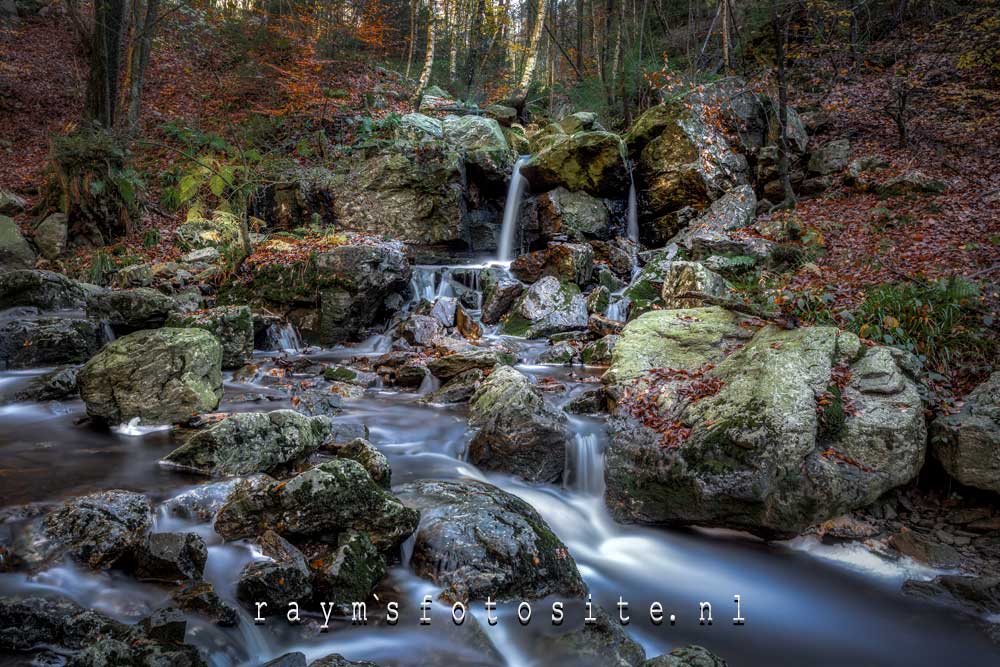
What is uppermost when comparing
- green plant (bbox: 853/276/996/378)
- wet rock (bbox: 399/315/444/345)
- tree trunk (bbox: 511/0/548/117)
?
tree trunk (bbox: 511/0/548/117)

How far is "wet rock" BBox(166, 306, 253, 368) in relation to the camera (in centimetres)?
777

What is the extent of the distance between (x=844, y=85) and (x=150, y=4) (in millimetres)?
16898

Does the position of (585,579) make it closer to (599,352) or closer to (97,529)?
(97,529)

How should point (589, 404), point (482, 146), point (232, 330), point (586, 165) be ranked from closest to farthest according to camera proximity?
1. point (589, 404)
2. point (232, 330)
3. point (586, 165)
4. point (482, 146)

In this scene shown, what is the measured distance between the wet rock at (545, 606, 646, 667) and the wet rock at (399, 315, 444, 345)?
6328 mm

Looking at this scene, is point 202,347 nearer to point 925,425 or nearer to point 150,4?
→ point 925,425

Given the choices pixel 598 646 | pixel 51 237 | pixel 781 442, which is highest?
pixel 51 237

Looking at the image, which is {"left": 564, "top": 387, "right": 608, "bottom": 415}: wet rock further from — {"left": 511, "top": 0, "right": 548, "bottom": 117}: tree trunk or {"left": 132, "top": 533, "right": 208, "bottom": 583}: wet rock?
{"left": 511, "top": 0, "right": 548, "bottom": 117}: tree trunk

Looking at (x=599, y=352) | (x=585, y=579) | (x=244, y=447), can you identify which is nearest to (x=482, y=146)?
(x=599, y=352)

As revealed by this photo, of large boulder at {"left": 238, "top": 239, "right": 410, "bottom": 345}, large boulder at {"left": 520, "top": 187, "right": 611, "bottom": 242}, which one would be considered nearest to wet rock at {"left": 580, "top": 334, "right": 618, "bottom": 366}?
large boulder at {"left": 238, "top": 239, "right": 410, "bottom": 345}

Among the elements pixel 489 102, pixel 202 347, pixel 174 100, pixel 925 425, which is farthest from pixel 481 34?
pixel 925 425

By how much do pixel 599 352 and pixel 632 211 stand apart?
19.8 feet

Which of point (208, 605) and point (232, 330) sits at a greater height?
point (232, 330)

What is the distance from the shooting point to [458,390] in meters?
7.04
